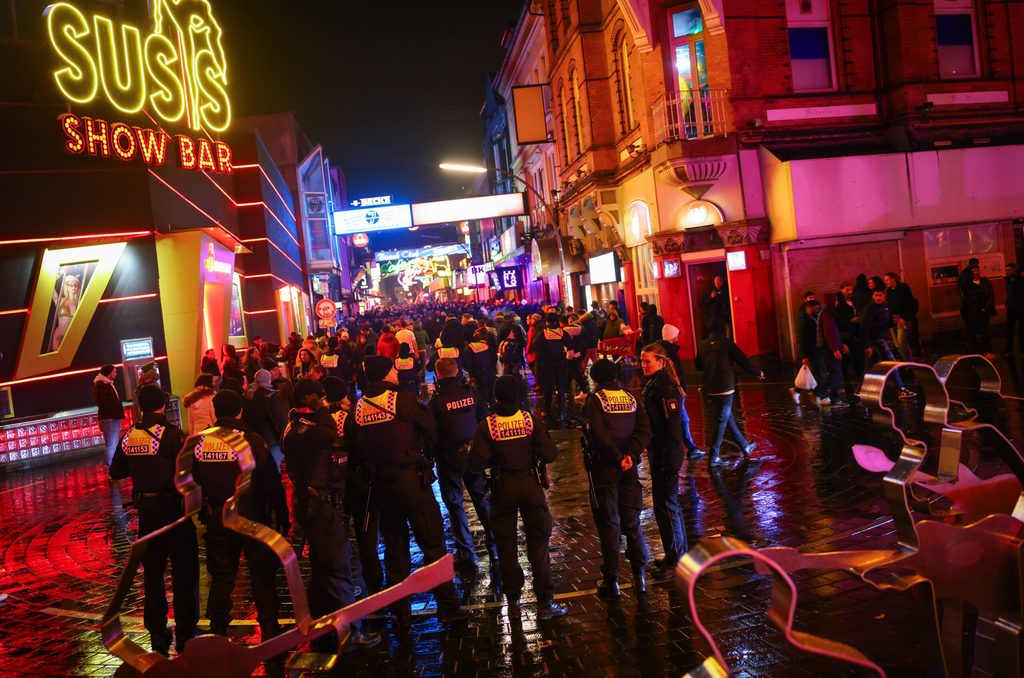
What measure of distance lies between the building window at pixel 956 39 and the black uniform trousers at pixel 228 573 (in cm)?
2056

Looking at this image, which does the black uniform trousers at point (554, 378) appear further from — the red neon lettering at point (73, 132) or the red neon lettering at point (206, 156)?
the red neon lettering at point (206, 156)

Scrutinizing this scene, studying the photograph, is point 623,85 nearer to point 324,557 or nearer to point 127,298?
point 127,298

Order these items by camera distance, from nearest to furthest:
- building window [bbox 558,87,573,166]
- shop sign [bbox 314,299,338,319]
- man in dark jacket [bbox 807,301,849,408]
→ man in dark jacket [bbox 807,301,849,408], shop sign [bbox 314,299,338,319], building window [bbox 558,87,573,166]

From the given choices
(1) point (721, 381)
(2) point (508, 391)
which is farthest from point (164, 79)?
(2) point (508, 391)

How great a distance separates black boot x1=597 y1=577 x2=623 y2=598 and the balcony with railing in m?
15.0

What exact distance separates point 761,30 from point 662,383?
15536 millimetres

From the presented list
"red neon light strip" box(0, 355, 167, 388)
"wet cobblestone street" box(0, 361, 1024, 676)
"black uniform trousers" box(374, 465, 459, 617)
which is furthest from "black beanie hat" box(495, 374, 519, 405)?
"red neon light strip" box(0, 355, 167, 388)

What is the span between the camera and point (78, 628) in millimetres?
Answer: 6379

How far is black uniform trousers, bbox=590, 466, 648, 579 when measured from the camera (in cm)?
605

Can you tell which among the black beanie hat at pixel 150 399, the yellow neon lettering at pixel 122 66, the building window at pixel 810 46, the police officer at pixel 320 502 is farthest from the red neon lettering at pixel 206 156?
the police officer at pixel 320 502

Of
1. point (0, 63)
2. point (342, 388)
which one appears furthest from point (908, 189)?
point (0, 63)

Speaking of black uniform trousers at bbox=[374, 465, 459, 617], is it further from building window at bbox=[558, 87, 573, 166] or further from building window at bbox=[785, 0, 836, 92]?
building window at bbox=[558, 87, 573, 166]

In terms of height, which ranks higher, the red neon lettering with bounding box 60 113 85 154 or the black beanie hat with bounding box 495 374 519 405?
the red neon lettering with bounding box 60 113 85 154

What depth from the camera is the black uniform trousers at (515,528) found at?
18.9 ft
